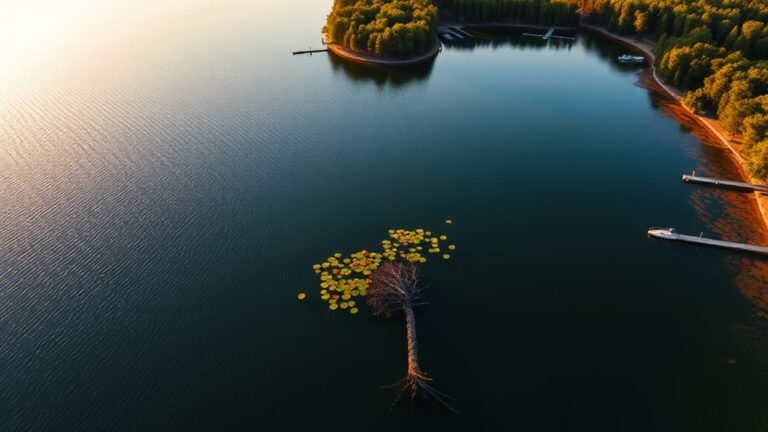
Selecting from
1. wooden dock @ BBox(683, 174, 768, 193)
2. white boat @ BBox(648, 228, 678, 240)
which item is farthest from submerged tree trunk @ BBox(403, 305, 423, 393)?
wooden dock @ BBox(683, 174, 768, 193)

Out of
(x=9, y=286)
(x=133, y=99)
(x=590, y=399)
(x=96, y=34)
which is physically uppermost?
(x=96, y=34)

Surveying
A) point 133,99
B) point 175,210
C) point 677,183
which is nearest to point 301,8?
point 133,99

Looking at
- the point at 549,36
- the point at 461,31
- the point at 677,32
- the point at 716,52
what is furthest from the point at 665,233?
the point at 461,31

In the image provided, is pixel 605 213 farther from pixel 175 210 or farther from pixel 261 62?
pixel 261 62

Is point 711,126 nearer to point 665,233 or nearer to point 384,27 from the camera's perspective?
point 665,233

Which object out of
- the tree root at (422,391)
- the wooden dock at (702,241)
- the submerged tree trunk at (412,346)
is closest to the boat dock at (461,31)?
the wooden dock at (702,241)

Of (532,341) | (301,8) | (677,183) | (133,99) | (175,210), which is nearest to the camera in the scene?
(532,341)

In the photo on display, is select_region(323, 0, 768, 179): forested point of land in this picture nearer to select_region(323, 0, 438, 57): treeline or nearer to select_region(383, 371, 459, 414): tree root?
select_region(323, 0, 438, 57): treeline

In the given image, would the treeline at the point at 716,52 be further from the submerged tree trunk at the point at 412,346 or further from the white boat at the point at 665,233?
the submerged tree trunk at the point at 412,346
